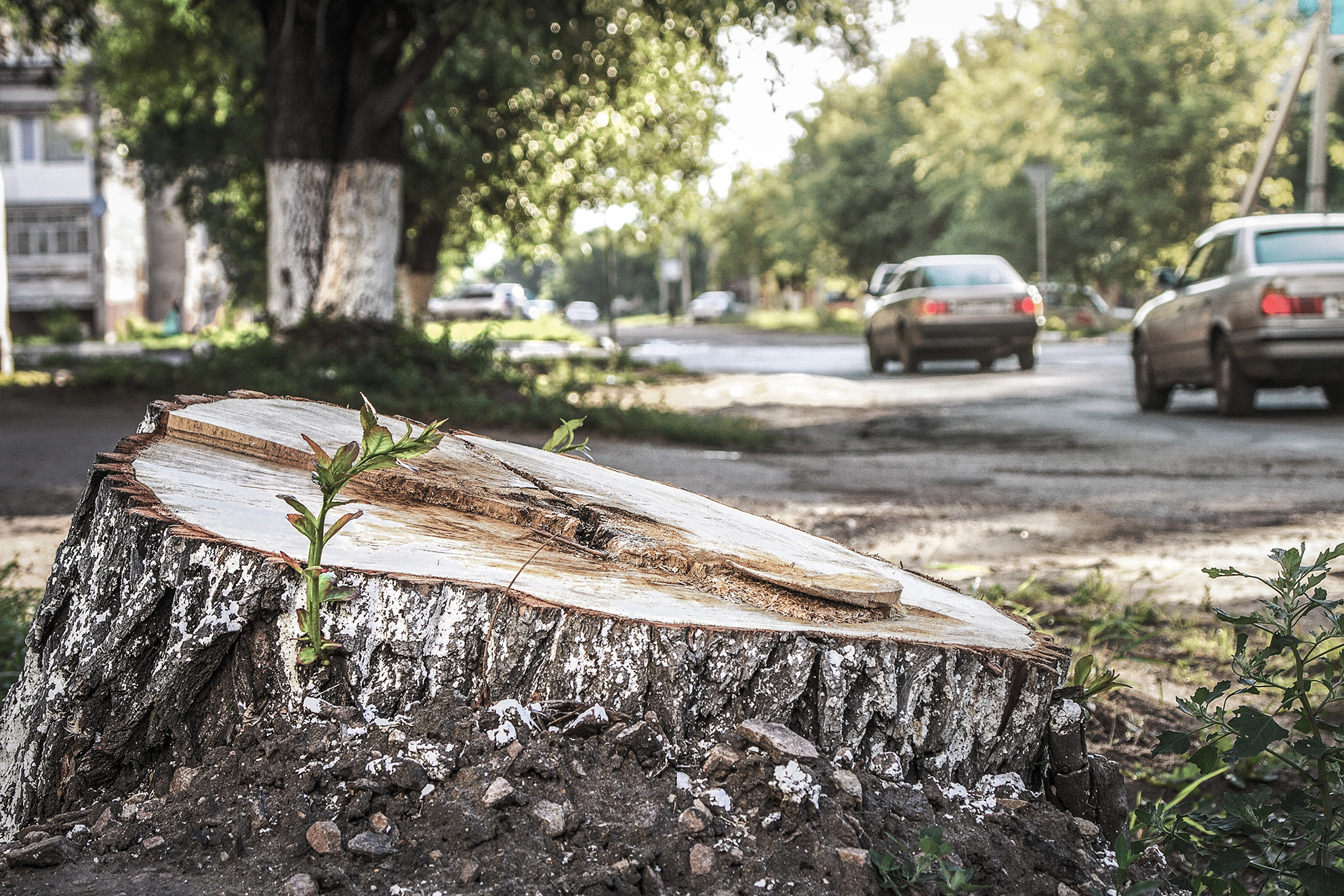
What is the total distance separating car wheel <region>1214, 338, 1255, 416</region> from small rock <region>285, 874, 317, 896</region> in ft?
31.6

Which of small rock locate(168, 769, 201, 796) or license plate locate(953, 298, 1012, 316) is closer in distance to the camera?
small rock locate(168, 769, 201, 796)

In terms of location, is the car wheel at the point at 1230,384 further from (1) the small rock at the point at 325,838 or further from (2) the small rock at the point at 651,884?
(1) the small rock at the point at 325,838

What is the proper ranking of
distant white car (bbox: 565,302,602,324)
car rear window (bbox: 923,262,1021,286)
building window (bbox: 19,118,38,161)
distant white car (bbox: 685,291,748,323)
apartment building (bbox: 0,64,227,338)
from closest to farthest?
car rear window (bbox: 923,262,1021,286) < apartment building (bbox: 0,64,227,338) < building window (bbox: 19,118,38,161) < distant white car (bbox: 685,291,748,323) < distant white car (bbox: 565,302,602,324)

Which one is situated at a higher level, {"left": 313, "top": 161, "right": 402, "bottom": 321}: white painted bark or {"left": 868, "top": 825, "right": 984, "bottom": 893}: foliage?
{"left": 313, "top": 161, "right": 402, "bottom": 321}: white painted bark

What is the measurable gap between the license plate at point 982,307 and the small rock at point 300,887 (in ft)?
49.7

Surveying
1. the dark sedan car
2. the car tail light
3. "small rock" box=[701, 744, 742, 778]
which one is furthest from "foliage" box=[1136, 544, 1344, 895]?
the dark sedan car

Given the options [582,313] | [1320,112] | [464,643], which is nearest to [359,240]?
[464,643]

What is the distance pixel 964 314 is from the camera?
15.9 m

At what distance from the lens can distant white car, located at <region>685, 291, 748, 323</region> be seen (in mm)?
66062

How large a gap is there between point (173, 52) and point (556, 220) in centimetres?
817

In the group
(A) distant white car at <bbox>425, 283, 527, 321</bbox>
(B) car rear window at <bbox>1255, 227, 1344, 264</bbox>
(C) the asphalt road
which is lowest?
(C) the asphalt road

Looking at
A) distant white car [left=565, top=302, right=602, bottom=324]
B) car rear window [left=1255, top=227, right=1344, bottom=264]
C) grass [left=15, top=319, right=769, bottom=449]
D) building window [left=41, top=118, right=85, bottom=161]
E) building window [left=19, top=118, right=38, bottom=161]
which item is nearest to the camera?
grass [left=15, top=319, right=769, bottom=449]

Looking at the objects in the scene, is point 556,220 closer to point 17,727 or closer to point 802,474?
point 802,474

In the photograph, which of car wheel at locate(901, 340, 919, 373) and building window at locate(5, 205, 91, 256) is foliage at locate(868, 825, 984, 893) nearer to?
car wheel at locate(901, 340, 919, 373)
